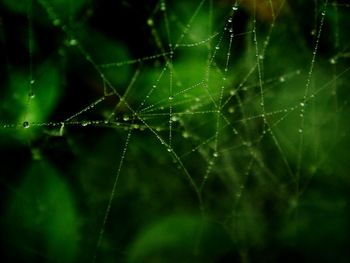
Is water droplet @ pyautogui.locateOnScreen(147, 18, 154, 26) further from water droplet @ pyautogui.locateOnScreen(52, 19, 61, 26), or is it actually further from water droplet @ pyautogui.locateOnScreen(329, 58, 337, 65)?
water droplet @ pyautogui.locateOnScreen(329, 58, 337, 65)

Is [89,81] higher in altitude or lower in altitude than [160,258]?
higher

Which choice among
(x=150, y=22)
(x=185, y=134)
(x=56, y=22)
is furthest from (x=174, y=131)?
(x=56, y=22)

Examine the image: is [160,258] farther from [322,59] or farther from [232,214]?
[322,59]

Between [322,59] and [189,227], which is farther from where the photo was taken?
[322,59]

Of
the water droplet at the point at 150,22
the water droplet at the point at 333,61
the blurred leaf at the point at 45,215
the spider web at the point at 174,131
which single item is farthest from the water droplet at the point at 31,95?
the water droplet at the point at 333,61

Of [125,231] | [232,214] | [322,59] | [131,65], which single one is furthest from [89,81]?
[322,59]

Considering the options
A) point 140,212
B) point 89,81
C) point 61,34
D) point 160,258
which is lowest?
point 160,258

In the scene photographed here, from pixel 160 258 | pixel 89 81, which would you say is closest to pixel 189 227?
pixel 160 258

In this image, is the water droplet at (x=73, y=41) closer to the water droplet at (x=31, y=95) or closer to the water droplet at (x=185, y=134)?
the water droplet at (x=31, y=95)
